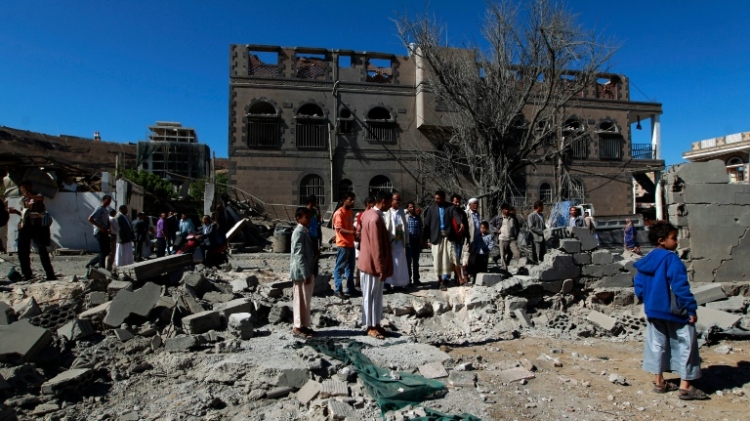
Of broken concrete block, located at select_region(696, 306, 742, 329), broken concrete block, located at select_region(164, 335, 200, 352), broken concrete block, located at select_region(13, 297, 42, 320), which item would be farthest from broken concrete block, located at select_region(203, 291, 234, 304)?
broken concrete block, located at select_region(696, 306, 742, 329)

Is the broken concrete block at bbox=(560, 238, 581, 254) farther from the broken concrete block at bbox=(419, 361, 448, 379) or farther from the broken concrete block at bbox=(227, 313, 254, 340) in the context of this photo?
the broken concrete block at bbox=(227, 313, 254, 340)

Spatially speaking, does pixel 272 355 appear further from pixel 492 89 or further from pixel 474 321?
pixel 492 89

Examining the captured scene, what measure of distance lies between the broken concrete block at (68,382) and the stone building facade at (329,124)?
18924mm

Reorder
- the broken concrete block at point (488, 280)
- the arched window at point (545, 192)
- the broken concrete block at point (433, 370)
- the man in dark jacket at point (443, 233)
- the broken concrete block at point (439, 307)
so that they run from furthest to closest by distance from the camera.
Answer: the arched window at point (545, 192)
the man in dark jacket at point (443, 233)
the broken concrete block at point (488, 280)
the broken concrete block at point (439, 307)
the broken concrete block at point (433, 370)

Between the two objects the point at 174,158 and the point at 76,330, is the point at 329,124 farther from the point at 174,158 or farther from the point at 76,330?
the point at 174,158

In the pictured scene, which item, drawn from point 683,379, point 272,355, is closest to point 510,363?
point 683,379

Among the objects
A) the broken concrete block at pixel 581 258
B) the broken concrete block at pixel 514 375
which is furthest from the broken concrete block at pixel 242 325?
the broken concrete block at pixel 581 258

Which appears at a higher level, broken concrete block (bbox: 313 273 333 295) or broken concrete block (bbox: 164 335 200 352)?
broken concrete block (bbox: 313 273 333 295)

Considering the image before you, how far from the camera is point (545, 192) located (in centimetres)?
2586

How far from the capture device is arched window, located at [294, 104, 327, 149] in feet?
76.5

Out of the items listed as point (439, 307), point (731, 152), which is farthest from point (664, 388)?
point (731, 152)

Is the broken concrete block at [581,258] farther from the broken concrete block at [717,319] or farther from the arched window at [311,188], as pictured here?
the arched window at [311,188]

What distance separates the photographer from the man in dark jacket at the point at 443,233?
26.2 feet

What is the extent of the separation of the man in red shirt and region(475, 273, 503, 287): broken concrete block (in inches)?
81.9
